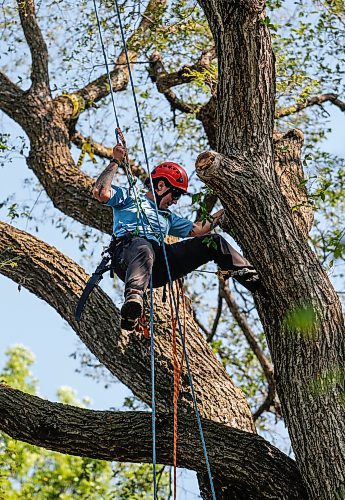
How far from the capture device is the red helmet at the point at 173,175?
6.31 meters

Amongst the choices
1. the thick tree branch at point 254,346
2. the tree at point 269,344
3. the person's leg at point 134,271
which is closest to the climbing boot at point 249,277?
the tree at point 269,344

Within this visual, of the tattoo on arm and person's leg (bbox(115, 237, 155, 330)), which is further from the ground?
the tattoo on arm

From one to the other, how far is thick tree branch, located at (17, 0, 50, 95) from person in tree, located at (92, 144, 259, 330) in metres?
2.94

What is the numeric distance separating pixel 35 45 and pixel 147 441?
4.82 m

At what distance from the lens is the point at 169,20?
8984 millimetres

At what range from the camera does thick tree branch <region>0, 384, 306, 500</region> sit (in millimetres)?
5633

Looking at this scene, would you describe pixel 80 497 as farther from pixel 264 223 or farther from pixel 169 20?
pixel 264 223

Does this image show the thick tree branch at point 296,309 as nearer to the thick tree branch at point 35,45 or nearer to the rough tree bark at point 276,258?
the rough tree bark at point 276,258

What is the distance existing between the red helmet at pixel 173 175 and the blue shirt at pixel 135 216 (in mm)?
185

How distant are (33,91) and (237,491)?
4.59 m

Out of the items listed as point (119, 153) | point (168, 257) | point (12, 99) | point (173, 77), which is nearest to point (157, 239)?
point (168, 257)

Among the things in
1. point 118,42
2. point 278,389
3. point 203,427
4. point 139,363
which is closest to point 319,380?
point 278,389

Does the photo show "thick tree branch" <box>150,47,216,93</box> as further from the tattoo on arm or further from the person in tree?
the tattoo on arm

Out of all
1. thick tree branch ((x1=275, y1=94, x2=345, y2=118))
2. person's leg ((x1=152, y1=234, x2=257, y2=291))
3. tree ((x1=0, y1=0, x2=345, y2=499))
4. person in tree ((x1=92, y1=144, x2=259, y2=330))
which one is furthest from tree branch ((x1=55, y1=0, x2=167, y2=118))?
person's leg ((x1=152, y1=234, x2=257, y2=291))
